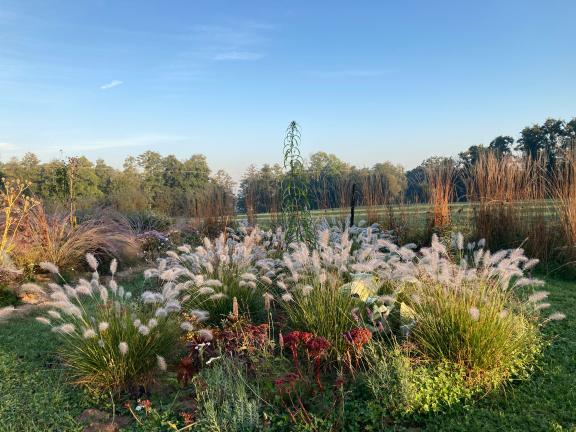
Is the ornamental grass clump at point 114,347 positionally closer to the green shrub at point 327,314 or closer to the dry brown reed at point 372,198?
the green shrub at point 327,314

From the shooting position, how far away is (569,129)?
20391 millimetres

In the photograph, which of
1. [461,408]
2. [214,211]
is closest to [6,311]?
[461,408]

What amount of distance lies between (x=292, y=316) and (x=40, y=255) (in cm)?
525

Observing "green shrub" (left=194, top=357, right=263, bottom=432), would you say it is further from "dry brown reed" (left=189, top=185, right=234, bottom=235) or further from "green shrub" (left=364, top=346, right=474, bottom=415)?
"dry brown reed" (left=189, top=185, right=234, bottom=235)

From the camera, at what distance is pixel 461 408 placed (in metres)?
3.02

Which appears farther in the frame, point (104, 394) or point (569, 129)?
point (569, 129)

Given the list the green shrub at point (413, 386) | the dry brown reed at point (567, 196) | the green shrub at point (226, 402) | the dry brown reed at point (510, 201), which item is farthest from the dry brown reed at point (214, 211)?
the green shrub at point (413, 386)

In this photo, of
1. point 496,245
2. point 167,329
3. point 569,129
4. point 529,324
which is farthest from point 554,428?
point 569,129

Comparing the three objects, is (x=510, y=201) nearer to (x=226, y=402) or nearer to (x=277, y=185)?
(x=277, y=185)

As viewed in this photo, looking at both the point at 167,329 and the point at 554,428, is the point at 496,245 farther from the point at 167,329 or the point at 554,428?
the point at 167,329

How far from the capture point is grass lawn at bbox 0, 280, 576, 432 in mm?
2881

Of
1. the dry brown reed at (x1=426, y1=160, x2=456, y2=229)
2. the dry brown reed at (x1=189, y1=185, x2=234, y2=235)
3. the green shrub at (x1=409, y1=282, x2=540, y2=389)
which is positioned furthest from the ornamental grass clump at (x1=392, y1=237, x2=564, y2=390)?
the dry brown reed at (x1=189, y1=185, x2=234, y2=235)

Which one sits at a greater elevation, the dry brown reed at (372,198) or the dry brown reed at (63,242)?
the dry brown reed at (372,198)

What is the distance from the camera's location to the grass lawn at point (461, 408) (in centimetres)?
288
